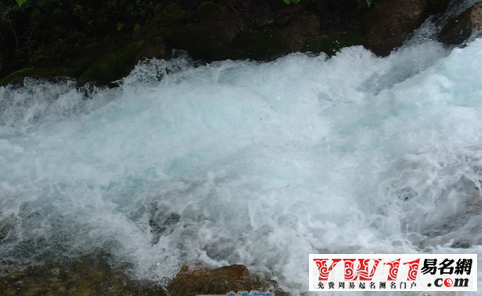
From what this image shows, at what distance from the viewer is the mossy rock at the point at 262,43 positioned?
6152 mm

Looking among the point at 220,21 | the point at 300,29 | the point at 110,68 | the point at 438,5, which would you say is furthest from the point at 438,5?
the point at 110,68

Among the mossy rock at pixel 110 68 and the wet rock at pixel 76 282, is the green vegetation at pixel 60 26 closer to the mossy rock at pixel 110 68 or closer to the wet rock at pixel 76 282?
the mossy rock at pixel 110 68

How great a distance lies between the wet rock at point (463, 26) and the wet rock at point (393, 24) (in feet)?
1.63

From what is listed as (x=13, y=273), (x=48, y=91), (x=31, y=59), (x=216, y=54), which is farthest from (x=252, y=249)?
(x=31, y=59)

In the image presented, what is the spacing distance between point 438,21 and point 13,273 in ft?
19.9

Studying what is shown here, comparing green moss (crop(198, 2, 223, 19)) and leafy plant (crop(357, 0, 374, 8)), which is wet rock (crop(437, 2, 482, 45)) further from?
green moss (crop(198, 2, 223, 19))

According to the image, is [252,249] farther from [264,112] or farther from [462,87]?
[462,87]

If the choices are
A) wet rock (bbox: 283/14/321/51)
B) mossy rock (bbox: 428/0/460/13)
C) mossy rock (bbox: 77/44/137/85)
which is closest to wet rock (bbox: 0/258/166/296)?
mossy rock (bbox: 77/44/137/85)

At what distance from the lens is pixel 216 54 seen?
247 inches

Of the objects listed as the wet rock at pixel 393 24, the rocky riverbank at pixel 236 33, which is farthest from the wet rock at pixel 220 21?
the wet rock at pixel 393 24

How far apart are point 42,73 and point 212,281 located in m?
4.60

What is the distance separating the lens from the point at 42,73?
6.16m

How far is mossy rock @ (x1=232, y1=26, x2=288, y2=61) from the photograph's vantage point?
6152 mm

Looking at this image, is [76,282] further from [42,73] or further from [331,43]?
[331,43]
